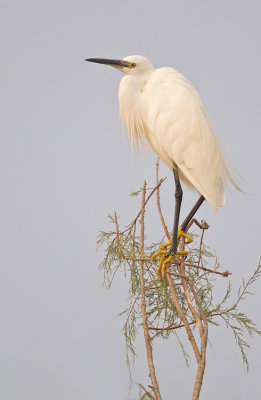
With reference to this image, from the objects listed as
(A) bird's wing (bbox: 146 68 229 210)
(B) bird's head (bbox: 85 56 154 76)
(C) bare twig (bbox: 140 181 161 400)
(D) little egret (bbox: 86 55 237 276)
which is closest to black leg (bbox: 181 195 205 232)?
(D) little egret (bbox: 86 55 237 276)

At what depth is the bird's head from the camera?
2309 mm

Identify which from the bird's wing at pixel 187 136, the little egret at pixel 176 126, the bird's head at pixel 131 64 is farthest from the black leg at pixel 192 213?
the bird's head at pixel 131 64

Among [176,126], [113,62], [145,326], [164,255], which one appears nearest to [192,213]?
[164,255]

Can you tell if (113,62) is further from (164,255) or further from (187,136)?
(164,255)

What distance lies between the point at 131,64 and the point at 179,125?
386 millimetres

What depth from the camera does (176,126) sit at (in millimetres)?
2174

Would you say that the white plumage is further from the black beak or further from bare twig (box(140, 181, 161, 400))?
bare twig (box(140, 181, 161, 400))

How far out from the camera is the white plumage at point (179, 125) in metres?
2.15

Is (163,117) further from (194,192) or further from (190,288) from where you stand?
(190,288)

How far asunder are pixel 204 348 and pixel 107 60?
1.36 metres

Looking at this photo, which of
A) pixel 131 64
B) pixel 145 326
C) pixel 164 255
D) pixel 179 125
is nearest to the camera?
pixel 145 326

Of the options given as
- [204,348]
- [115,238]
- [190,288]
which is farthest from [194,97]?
[204,348]

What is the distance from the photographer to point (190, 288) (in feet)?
5.76

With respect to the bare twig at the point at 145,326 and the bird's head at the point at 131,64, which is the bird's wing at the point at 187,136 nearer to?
the bird's head at the point at 131,64
